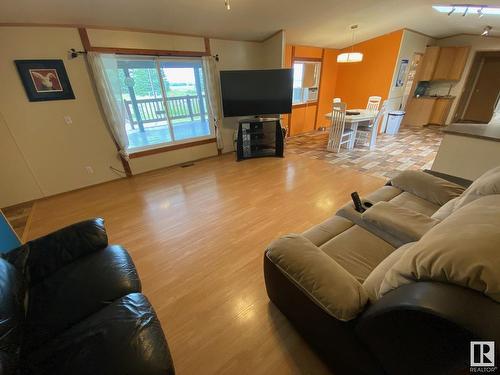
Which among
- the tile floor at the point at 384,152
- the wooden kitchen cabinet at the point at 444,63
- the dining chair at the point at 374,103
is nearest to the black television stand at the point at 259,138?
the tile floor at the point at 384,152

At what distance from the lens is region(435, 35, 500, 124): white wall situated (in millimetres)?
5375

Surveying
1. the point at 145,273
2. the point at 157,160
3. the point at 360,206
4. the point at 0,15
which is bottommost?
the point at 145,273

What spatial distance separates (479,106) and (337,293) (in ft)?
28.1

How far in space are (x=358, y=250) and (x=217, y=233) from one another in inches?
54.6

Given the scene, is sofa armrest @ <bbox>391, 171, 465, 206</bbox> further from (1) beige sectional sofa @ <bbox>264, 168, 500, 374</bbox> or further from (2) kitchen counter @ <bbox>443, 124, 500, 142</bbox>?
(2) kitchen counter @ <bbox>443, 124, 500, 142</bbox>

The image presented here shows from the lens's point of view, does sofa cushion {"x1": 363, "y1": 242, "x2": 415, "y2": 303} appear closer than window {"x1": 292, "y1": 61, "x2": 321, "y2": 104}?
Yes

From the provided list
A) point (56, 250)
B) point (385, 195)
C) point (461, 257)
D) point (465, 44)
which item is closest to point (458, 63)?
point (465, 44)

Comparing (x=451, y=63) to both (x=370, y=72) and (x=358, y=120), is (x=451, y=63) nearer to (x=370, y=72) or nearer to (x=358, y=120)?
(x=370, y=72)

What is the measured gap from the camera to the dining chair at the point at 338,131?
406 cm

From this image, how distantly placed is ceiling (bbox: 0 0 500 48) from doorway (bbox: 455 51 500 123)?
125 centimetres

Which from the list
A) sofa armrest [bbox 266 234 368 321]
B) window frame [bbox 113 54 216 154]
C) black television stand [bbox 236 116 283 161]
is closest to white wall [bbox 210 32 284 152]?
window frame [bbox 113 54 216 154]

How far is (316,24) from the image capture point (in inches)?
151

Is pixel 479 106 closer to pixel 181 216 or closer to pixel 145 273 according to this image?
pixel 181 216

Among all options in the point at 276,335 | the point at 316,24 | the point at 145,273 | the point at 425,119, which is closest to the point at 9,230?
the point at 145,273
